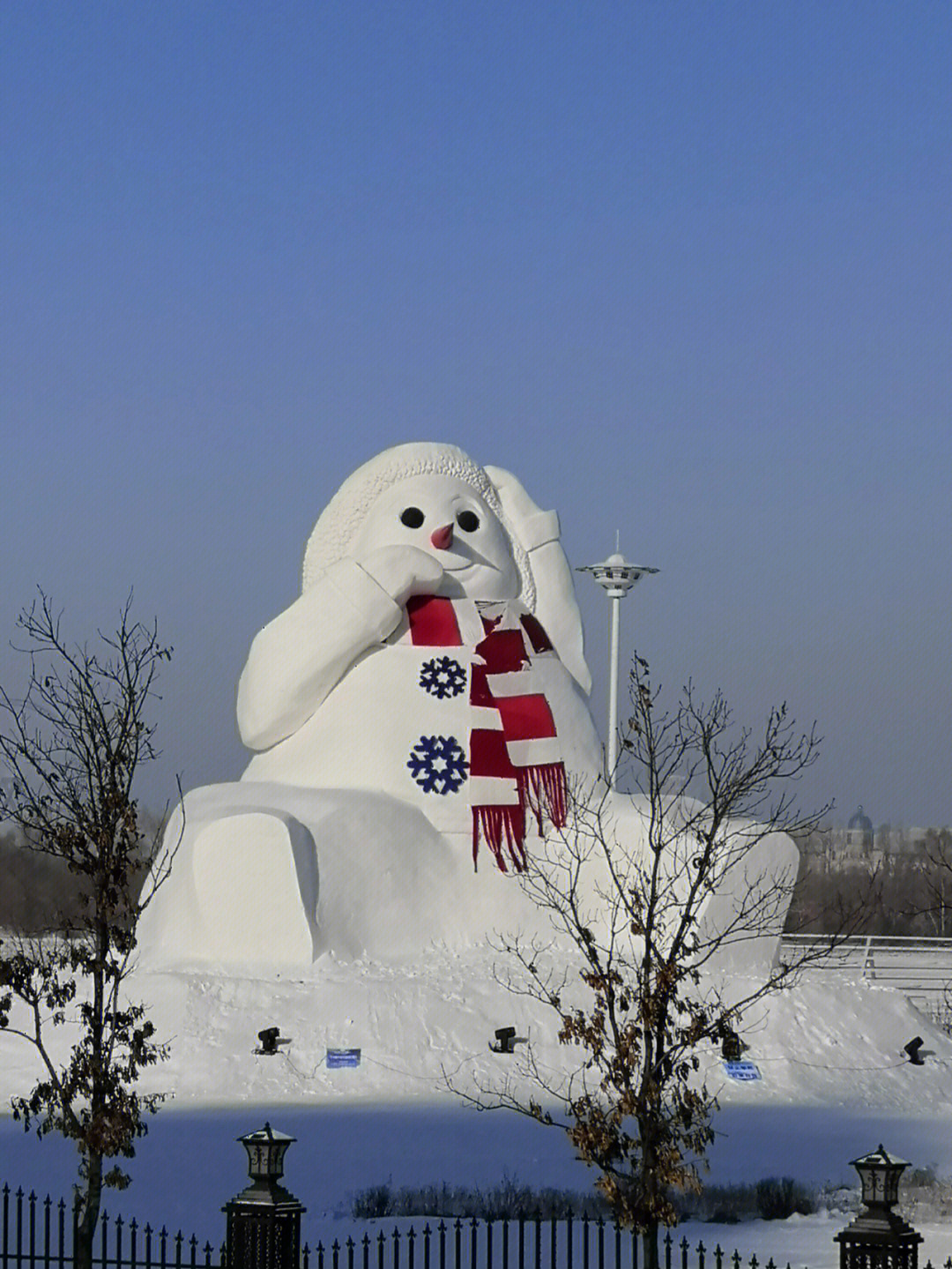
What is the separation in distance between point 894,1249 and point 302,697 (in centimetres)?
1141

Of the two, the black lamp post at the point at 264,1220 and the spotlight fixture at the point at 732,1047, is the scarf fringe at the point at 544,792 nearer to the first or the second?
the spotlight fixture at the point at 732,1047

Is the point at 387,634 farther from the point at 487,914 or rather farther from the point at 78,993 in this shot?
the point at 78,993

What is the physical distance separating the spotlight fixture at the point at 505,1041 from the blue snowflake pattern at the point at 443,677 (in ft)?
12.0

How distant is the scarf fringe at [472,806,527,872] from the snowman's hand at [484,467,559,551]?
3164 millimetres

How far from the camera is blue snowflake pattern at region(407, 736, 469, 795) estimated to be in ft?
67.1

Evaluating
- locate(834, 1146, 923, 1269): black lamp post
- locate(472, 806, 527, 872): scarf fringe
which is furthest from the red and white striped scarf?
locate(834, 1146, 923, 1269): black lamp post

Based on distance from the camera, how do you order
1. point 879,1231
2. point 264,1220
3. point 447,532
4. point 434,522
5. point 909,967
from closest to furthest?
point 879,1231 → point 264,1220 → point 447,532 → point 434,522 → point 909,967

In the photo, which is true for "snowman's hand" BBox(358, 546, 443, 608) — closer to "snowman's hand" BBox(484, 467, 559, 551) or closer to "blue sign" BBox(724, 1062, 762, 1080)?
"snowman's hand" BBox(484, 467, 559, 551)

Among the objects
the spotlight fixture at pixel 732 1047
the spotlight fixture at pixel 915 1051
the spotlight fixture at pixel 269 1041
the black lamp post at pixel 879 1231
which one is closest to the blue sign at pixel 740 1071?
the spotlight fixture at pixel 732 1047

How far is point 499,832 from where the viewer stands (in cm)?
2044

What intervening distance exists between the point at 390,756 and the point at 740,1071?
4433 mm

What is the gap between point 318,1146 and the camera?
1590cm

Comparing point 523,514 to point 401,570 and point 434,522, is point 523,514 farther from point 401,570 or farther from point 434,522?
point 401,570

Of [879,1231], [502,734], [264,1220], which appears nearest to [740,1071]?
[502,734]
